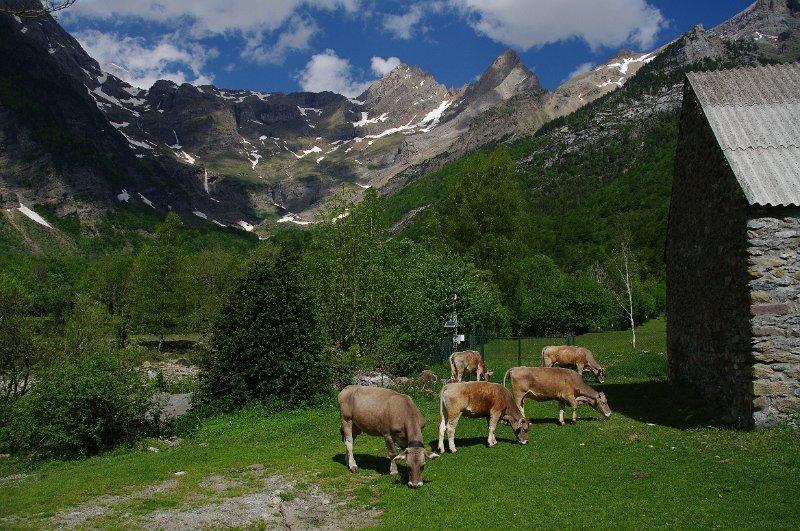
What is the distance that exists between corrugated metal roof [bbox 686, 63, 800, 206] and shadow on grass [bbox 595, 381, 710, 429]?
233 inches

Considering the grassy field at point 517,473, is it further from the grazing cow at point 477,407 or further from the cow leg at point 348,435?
the grazing cow at point 477,407

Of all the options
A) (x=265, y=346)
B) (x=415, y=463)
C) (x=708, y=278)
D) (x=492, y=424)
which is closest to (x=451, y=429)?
(x=492, y=424)

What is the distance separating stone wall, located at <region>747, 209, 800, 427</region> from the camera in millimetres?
12141

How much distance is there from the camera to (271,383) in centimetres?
1923

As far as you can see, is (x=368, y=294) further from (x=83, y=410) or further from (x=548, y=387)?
(x=83, y=410)

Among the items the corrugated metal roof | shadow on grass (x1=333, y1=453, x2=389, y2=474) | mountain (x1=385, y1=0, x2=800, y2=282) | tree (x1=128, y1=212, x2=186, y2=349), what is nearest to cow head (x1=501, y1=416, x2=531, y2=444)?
shadow on grass (x1=333, y1=453, x2=389, y2=474)

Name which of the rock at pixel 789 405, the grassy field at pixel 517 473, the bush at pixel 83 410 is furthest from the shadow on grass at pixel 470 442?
the bush at pixel 83 410

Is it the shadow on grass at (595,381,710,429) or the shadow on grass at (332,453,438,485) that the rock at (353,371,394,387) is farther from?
the shadow on grass at (332,453,438,485)

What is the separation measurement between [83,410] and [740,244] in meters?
18.0

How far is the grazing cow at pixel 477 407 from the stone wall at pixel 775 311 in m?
5.17

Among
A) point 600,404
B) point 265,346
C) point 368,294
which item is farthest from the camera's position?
point 368,294

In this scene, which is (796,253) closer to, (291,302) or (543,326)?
(291,302)

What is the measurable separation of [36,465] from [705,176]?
67.8 ft

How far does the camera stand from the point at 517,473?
36.2ft
